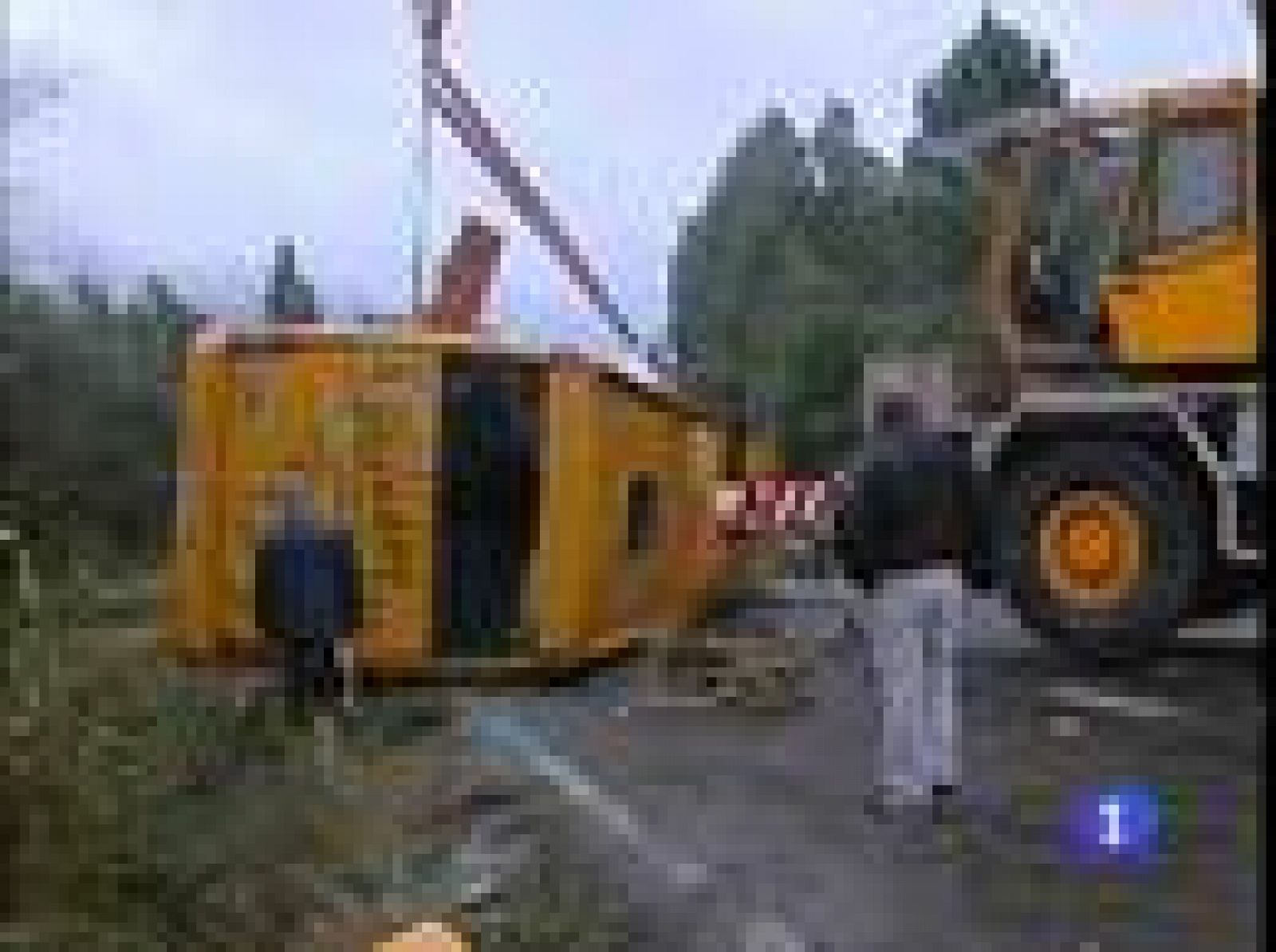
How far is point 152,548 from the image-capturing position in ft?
60.0

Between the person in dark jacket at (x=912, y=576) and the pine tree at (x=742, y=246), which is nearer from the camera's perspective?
the person in dark jacket at (x=912, y=576)

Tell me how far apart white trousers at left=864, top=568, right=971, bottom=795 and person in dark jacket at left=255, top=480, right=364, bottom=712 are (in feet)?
12.1

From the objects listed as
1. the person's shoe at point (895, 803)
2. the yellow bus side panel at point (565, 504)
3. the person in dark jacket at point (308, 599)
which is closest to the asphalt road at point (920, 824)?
the person's shoe at point (895, 803)

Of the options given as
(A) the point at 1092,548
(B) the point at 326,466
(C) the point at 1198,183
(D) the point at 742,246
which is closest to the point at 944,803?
(A) the point at 1092,548

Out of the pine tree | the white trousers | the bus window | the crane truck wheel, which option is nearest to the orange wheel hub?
the crane truck wheel

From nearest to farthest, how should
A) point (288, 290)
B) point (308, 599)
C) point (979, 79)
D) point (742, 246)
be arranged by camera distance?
1. point (308, 599)
2. point (288, 290)
3. point (979, 79)
4. point (742, 246)

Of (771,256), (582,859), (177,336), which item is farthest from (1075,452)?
(771,256)

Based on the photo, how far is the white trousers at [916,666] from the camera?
878 centimetres

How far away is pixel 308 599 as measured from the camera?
1206cm

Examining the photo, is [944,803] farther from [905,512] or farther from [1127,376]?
[1127,376]

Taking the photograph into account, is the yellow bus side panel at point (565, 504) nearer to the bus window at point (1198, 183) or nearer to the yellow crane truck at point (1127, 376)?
the yellow crane truck at point (1127, 376)

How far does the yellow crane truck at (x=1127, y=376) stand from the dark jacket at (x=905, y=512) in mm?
3688

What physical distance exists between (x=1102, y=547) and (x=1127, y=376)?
979 mm

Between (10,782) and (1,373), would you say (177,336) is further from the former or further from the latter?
(10,782)
